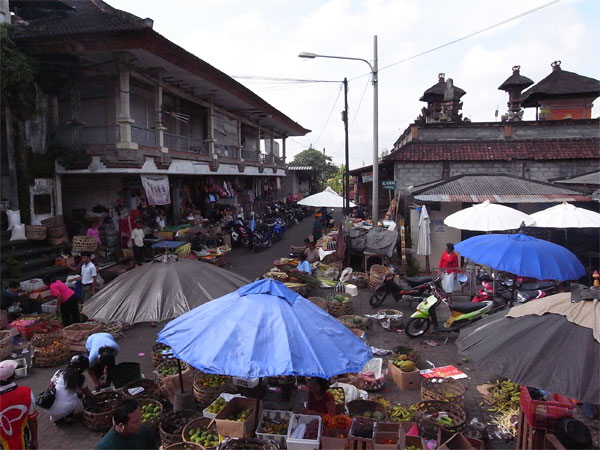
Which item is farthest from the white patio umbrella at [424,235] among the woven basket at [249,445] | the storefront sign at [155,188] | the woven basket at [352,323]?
the woven basket at [249,445]

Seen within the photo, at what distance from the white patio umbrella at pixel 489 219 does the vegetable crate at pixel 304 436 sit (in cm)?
696

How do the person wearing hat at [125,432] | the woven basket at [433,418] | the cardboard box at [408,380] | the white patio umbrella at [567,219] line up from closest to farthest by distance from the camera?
the person wearing hat at [125,432]
the woven basket at [433,418]
the cardboard box at [408,380]
the white patio umbrella at [567,219]

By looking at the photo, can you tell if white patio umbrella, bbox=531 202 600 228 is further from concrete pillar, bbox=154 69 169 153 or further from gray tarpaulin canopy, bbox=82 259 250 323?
concrete pillar, bbox=154 69 169 153

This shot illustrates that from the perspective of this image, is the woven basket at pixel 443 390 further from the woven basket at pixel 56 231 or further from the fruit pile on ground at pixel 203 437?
the woven basket at pixel 56 231

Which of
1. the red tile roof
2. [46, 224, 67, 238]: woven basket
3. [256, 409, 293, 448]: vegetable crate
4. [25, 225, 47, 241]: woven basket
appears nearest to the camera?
[256, 409, 293, 448]: vegetable crate

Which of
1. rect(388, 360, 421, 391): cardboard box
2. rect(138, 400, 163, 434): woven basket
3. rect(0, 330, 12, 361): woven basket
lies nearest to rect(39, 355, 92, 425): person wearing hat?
rect(138, 400, 163, 434): woven basket

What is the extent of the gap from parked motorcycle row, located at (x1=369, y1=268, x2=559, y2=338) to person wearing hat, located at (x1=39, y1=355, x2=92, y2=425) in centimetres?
626

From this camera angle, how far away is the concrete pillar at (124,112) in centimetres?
1255

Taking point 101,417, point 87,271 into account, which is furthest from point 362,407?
point 87,271

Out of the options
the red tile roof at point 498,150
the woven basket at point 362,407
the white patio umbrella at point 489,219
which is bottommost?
the woven basket at point 362,407

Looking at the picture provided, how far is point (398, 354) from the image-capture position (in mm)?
7582

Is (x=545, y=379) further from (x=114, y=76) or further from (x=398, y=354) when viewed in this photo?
(x=114, y=76)

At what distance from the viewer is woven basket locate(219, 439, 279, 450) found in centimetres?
424

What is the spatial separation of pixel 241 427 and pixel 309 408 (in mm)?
899
